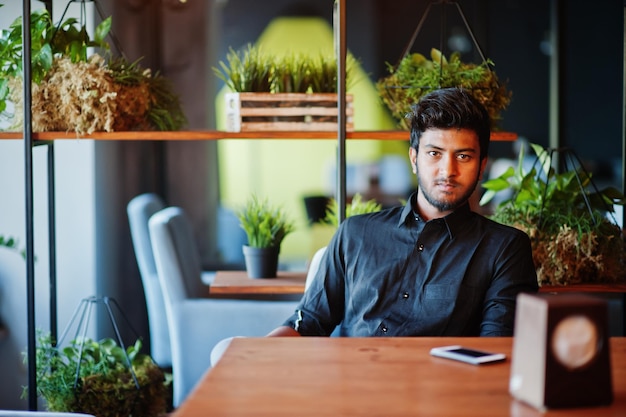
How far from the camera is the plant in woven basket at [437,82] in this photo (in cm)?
340

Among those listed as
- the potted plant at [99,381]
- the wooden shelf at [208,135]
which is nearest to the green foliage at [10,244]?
the potted plant at [99,381]

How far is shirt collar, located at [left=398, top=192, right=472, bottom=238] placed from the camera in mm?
2648

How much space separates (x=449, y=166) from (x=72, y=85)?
59.2 inches

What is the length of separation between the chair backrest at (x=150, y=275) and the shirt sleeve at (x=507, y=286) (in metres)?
2.54

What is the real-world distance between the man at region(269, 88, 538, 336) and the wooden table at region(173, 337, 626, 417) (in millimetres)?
420

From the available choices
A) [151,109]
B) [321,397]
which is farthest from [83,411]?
[321,397]

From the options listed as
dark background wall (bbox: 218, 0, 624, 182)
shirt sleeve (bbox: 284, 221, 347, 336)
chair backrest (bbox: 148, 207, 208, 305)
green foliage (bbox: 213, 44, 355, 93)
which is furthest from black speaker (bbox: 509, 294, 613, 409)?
dark background wall (bbox: 218, 0, 624, 182)

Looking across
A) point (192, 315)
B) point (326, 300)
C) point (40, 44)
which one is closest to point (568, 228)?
point (326, 300)

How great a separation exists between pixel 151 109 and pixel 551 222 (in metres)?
1.56

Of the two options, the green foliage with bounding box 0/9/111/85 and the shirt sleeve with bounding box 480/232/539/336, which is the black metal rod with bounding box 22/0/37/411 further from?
the shirt sleeve with bounding box 480/232/539/336

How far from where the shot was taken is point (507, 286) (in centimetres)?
257

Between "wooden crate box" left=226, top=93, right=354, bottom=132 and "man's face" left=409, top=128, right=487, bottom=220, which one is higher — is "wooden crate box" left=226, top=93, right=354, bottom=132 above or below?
above

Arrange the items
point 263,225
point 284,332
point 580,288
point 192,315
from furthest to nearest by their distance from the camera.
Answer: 1. point 192,315
2. point 263,225
3. point 580,288
4. point 284,332

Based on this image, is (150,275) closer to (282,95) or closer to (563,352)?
(282,95)
